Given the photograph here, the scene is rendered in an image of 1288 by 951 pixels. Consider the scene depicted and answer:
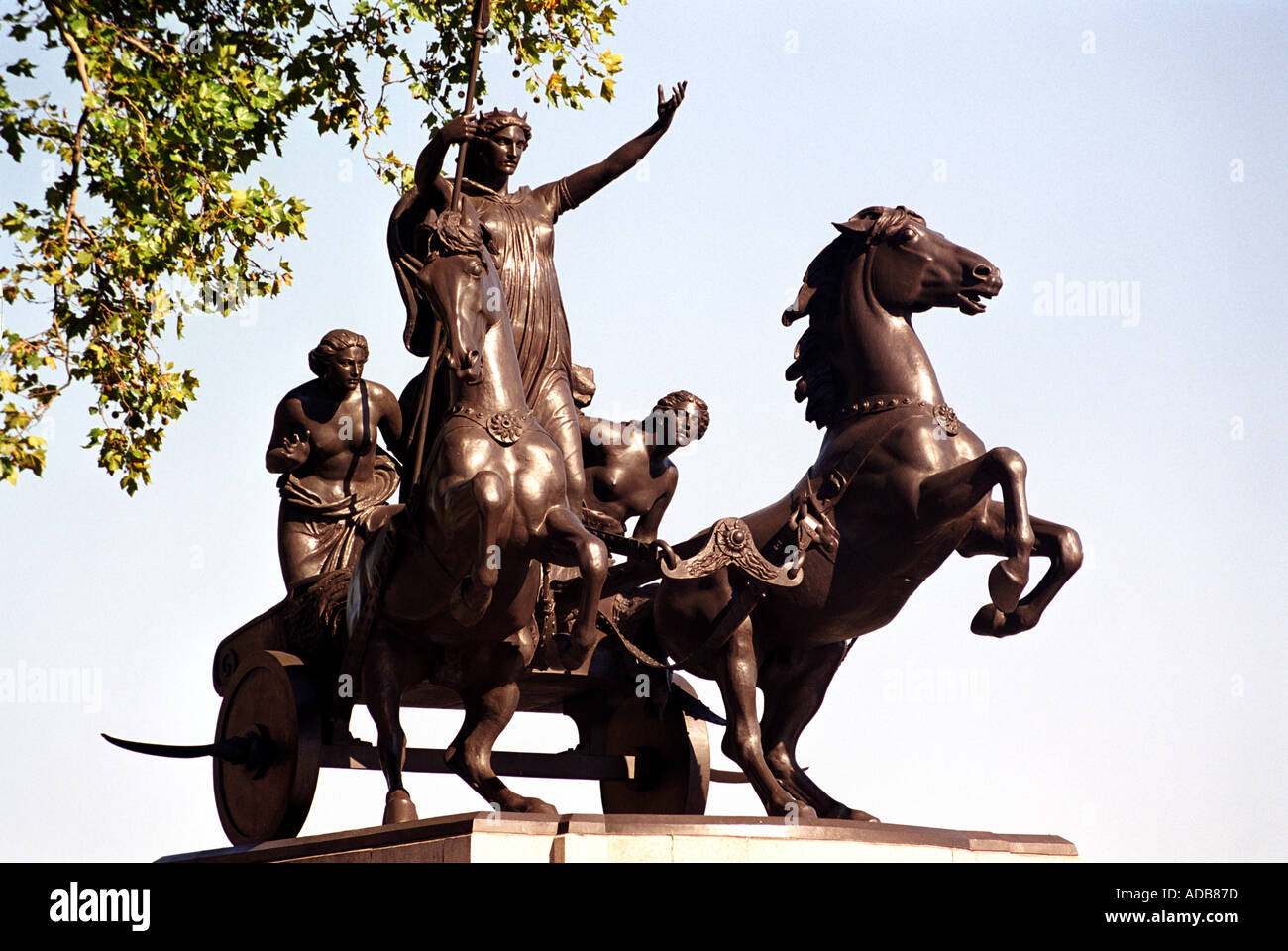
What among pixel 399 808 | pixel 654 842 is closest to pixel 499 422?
pixel 399 808

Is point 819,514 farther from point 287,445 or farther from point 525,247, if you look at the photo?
point 287,445

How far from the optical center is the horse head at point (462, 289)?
7824 mm

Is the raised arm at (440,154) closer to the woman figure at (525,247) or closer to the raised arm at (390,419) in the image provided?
the woman figure at (525,247)

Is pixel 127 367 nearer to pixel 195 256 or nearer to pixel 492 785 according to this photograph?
pixel 195 256

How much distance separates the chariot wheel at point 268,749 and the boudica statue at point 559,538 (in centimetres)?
2

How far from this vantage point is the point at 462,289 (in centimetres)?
789

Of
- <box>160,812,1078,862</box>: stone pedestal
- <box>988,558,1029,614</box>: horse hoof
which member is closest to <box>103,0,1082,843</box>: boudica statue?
<box>988,558,1029,614</box>: horse hoof

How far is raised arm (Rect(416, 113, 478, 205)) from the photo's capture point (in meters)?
8.57

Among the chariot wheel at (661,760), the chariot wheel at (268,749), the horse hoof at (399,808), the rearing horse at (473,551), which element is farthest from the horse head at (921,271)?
the chariot wheel at (268,749)

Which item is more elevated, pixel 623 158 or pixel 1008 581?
pixel 623 158

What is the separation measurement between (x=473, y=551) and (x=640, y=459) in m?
2.07

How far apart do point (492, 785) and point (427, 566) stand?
1.07 m
